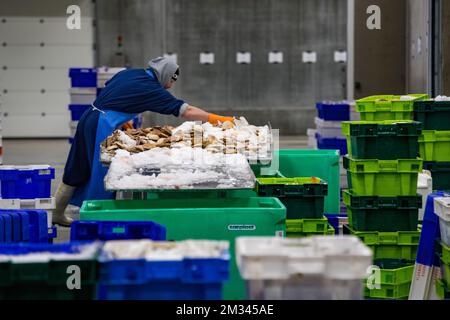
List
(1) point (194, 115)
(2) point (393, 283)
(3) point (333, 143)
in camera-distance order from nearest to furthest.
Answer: (2) point (393, 283) → (1) point (194, 115) → (3) point (333, 143)

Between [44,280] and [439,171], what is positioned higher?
[44,280]

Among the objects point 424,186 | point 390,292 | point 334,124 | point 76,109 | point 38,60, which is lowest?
point 390,292

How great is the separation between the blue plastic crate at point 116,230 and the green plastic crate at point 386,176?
3326 millimetres

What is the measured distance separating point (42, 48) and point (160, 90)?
15645 millimetres

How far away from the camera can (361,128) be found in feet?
26.7

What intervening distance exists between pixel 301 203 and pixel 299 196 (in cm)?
6

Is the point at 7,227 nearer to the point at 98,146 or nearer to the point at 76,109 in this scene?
the point at 98,146

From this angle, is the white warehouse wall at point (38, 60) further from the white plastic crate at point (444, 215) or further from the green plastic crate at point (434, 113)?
the white plastic crate at point (444, 215)

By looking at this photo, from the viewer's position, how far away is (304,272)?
3.92m

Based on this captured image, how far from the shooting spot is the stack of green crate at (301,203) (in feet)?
24.5

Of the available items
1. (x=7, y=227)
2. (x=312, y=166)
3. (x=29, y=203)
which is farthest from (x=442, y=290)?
(x=29, y=203)

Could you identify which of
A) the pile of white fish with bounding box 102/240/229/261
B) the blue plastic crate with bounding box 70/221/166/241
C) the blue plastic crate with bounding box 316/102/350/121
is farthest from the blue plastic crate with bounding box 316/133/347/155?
the pile of white fish with bounding box 102/240/229/261
